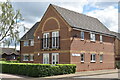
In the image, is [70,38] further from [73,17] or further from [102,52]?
[102,52]

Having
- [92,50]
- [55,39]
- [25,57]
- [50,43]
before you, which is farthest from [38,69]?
[25,57]

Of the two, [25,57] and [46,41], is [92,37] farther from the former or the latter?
[25,57]

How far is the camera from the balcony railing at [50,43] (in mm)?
27808

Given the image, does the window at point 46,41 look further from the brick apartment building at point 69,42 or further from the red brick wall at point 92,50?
the red brick wall at point 92,50

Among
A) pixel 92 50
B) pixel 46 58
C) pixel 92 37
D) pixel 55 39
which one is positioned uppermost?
pixel 92 37

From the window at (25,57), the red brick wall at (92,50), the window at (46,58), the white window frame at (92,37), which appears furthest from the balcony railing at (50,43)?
the window at (25,57)

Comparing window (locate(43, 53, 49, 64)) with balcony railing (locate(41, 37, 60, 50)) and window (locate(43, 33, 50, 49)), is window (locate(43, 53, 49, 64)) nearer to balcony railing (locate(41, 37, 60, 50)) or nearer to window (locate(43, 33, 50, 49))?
balcony railing (locate(41, 37, 60, 50))

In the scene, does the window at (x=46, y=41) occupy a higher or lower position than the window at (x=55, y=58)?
higher

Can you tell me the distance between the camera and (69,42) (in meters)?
26.1

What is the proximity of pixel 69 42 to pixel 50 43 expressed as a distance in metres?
3.75

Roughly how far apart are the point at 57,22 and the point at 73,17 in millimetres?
3331

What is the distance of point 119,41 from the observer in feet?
159

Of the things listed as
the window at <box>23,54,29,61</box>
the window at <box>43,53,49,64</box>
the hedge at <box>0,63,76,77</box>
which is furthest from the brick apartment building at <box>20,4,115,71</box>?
the window at <box>23,54,29,61</box>

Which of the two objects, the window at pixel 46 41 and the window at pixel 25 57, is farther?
the window at pixel 25 57
